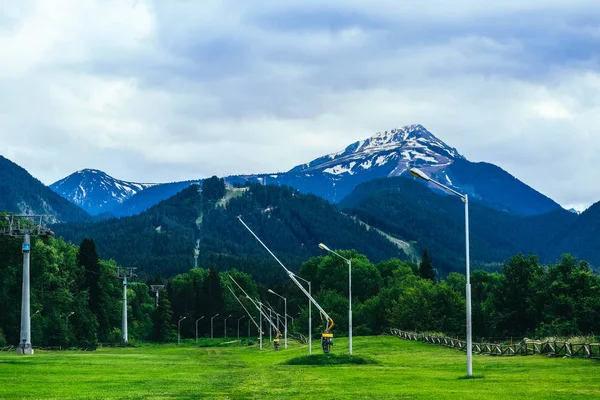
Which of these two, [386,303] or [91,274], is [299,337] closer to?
[386,303]

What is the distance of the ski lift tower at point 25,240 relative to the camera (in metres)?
94.2

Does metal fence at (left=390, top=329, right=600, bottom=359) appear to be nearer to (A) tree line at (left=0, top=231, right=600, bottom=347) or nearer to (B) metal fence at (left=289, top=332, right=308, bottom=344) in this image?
(A) tree line at (left=0, top=231, right=600, bottom=347)

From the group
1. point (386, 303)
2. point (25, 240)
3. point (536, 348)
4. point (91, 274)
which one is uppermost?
point (25, 240)

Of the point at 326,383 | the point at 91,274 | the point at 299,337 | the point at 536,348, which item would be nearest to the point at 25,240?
the point at 91,274

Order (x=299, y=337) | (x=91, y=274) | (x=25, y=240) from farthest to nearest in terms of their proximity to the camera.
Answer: (x=299, y=337), (x=91, y=274), (x=25, y=240)

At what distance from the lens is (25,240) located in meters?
97.2

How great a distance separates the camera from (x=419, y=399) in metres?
32.6

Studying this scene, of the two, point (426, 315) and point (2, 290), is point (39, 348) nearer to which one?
point (2, 290)

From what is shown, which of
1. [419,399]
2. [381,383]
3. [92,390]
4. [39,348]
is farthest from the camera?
[39,348]

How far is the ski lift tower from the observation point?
3711 inches

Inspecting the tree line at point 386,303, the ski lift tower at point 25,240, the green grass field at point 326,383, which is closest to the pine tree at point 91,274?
the tree line at point 386,303

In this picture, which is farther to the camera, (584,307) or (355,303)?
(355,303)

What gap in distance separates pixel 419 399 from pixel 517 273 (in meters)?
95.1

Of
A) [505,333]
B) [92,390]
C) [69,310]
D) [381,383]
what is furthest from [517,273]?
[92,390]
